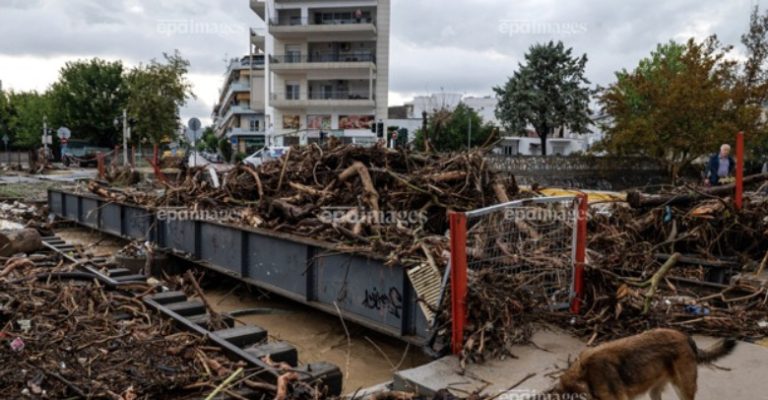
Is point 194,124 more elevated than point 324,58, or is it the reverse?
point 324,58

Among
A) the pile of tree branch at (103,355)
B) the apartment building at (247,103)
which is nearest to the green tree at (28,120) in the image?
the apartment building at (247,103)

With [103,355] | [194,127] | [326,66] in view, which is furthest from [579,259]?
[326,66]

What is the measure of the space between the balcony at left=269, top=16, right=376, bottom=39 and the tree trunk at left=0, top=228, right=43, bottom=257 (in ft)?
129

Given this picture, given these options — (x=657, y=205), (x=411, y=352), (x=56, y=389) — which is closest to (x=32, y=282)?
(x=56, y=389)

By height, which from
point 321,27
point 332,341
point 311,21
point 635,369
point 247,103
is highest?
point 311,21

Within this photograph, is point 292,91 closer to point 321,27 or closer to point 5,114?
point 321,27

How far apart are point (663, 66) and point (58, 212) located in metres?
26.6

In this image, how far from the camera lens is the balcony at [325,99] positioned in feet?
Result: 150

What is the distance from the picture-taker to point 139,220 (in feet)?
30.6

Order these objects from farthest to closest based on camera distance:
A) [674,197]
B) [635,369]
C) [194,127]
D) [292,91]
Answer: [292,91]
[194,127]
[674,197]
[635,369]

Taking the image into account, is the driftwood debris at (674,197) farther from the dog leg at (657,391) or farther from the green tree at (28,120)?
the green tree at (28,120)

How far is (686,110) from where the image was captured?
24.8m

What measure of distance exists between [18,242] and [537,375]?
25.1 ft

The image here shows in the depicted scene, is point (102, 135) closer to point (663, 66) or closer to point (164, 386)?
point (663, 66)
